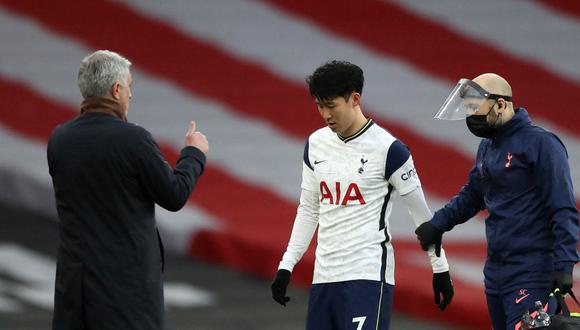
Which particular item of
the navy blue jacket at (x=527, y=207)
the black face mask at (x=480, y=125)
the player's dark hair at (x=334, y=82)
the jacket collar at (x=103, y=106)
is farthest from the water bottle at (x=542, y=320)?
the jacket collar at (x=103, y=106)

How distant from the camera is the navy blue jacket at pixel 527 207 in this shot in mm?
4344

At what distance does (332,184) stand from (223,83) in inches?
251

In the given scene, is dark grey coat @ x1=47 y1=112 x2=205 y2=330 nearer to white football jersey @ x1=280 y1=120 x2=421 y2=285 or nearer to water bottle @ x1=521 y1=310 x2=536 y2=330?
white football jersey @ x1=280 y1=120 x2=421 y2=285

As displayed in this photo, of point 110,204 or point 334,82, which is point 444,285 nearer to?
point 334,82

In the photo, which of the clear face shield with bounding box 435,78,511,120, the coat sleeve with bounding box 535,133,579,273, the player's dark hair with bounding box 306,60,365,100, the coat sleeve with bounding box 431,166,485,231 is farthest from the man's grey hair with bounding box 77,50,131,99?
the coat sleeve with bounding box 535,133,579,273

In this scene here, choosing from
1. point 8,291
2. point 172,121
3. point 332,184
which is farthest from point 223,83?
point 332,184

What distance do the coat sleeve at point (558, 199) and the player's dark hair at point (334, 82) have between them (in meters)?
0.67

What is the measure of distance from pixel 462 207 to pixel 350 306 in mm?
580

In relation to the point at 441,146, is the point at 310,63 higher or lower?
higher

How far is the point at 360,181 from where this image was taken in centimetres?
454

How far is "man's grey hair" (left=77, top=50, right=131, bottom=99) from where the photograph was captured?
13.5 ft

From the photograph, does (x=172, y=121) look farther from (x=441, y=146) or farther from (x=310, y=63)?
(x=441, y=146)

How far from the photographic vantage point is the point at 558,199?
14.3 ft

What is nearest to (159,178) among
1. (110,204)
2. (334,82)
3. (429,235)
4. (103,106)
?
(110,204)
